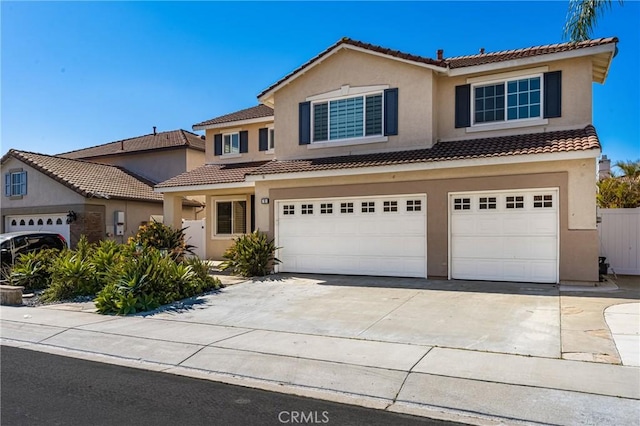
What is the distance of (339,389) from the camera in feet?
18.4

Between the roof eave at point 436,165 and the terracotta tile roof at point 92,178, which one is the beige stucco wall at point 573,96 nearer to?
the roof eave at point 436,165

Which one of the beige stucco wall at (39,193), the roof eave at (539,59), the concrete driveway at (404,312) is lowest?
the concrete driveway at (404,312)

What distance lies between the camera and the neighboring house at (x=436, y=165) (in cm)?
1193

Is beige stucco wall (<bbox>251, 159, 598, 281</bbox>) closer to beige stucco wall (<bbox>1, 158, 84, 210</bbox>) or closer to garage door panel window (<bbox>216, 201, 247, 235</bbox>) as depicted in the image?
garage door panel window (<bbox>216, 201, 247, 235</bbox>)

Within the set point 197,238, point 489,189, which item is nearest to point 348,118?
point 489,189

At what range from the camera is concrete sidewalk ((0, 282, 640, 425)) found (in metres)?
4.98

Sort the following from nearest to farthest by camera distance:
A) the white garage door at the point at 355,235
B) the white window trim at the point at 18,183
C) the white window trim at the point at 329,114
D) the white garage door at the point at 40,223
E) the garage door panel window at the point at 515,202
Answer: the garage door panel window at the point at 515,202
the white garage door at the point at 355,235
the white window trim at the point at 329,114
the white garage door at the point at 40,223
the white window trim at the point at 18,183

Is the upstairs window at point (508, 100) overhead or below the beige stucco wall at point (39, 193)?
overhead

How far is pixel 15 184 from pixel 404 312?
22.6 meters

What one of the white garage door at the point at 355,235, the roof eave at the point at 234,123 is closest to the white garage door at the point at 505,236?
the white garage door at the point at 355,235

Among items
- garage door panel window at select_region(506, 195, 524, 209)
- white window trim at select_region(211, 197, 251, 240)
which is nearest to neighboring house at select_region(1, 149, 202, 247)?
white window trim at select_region(211, 197, 251, 240)

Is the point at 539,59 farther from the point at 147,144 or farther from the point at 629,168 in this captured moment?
the point at 147,144

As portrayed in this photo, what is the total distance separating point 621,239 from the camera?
14.3 meters

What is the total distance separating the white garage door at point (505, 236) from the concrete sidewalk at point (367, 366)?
2.80 m
